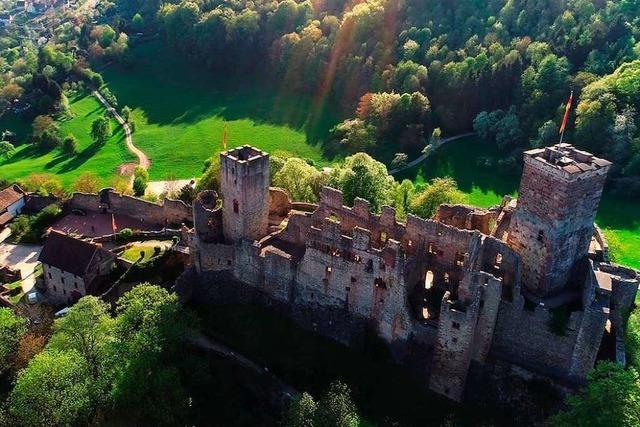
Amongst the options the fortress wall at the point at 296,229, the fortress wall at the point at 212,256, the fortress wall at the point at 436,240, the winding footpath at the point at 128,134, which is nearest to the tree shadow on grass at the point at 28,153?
the winding footpath at the point at 128,134

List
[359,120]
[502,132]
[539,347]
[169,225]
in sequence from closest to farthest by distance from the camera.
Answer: [539,347] → [169,225] → [502,132] → [359,120]

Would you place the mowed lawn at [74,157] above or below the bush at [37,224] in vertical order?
below

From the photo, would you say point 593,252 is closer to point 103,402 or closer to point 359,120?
point 103,402

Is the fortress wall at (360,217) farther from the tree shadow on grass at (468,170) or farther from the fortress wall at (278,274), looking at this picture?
the tree shadow on grass at (468,170)

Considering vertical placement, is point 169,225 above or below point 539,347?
below

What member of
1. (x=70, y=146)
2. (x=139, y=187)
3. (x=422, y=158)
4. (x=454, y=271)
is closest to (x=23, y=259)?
(x=139, y=187)

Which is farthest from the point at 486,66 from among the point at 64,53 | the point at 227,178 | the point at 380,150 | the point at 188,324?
the point at 64,53

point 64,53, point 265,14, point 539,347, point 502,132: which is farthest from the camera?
point 64,53
